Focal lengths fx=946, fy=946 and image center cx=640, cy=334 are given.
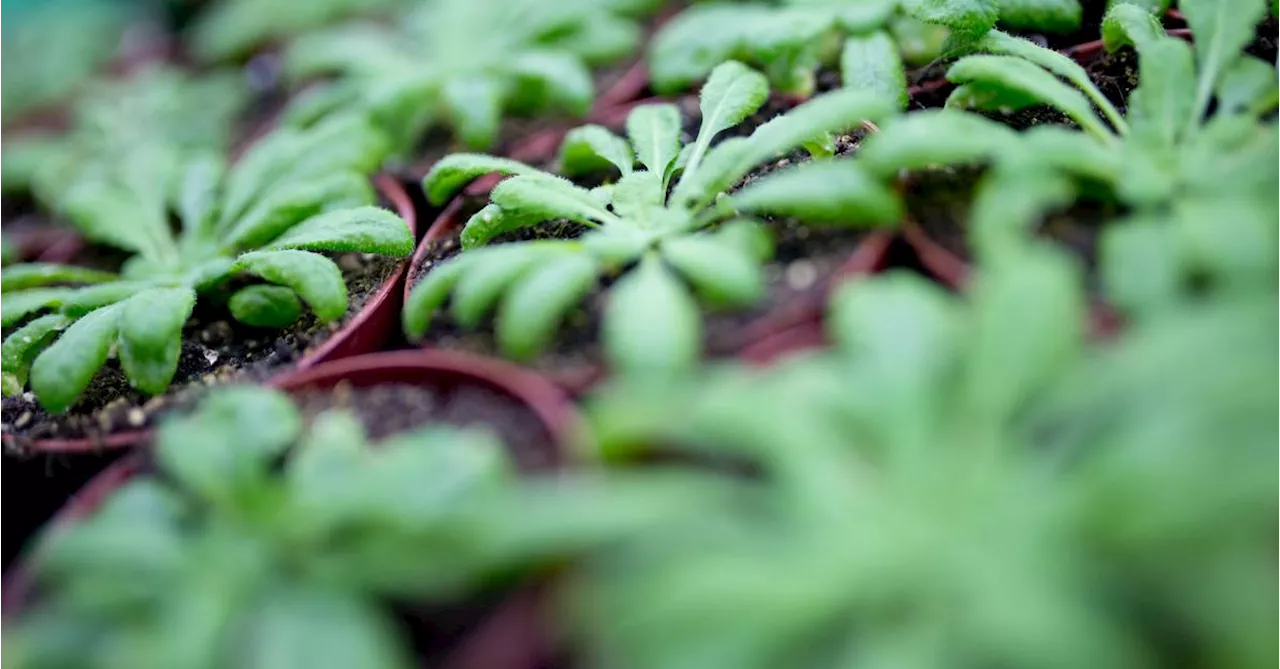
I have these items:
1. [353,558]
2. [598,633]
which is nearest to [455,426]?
[353,558]

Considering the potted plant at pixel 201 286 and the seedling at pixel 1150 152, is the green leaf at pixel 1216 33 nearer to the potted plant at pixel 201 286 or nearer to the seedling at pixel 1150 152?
the seedling at pixel 1150 152

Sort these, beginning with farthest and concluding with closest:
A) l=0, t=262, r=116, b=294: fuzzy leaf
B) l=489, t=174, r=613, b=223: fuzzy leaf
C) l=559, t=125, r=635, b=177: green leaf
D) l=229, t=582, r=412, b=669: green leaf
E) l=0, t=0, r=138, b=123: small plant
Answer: l=0, t=0, r=138, b=123: small plant < l=0, t=262, r=116, b=294: fuzzy leaf < l=559, t=125, r=635, b=177: green leaf < l=489, t=174, r=613, b=223: fuzzy leaf < l=229, t=582, r=412, b=669: green leaf

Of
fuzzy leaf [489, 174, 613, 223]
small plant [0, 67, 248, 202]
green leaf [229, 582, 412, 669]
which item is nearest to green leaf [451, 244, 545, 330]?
fuzzy leaf [489, 174, 613, 223]

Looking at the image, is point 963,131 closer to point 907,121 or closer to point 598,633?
point 907,121

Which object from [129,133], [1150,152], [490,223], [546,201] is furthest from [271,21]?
[1150,152]

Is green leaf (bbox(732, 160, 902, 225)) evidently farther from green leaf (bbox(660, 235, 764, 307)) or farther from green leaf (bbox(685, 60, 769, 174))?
green leaf (bbox(685, 60, 769, 174))

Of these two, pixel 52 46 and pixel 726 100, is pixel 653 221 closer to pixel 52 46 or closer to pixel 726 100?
pixel 726 100
